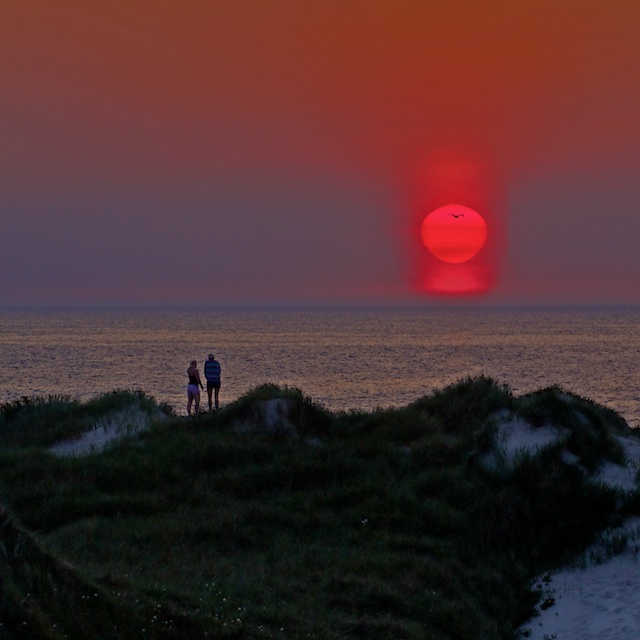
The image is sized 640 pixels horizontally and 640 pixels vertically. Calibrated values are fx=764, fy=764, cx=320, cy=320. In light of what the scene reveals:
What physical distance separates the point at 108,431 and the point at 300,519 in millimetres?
11591

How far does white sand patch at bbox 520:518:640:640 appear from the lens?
1382cm

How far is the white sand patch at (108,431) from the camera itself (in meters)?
26.4

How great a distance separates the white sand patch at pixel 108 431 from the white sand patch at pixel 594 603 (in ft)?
50.7

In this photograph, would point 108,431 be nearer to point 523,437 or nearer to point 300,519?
point 300,519

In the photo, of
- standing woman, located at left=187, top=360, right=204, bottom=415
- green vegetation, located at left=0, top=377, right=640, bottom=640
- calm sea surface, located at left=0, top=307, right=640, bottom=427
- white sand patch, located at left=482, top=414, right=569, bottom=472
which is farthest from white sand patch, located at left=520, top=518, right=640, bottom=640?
calm sea surface, located at left=0, top=307, right=640, bottom=427

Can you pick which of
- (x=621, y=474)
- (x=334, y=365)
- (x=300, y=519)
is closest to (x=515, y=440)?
(x=621, y=474)

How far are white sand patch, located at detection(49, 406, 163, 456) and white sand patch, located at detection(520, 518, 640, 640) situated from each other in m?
15.4

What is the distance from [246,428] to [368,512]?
7.84 m

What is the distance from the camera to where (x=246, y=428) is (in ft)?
86.0

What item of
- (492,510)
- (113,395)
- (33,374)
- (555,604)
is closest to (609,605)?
(555,604)

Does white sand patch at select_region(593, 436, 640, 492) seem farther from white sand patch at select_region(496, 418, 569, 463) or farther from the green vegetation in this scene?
white sand patch at select_region(496, 418, 569, 463)

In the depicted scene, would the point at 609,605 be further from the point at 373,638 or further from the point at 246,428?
the point at 246,428

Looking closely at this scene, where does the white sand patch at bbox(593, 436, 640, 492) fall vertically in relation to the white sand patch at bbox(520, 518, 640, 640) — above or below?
above

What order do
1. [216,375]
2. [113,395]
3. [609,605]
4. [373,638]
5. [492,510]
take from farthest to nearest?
[216,375], [113,395], [492,510], [609,605], [373,638]
